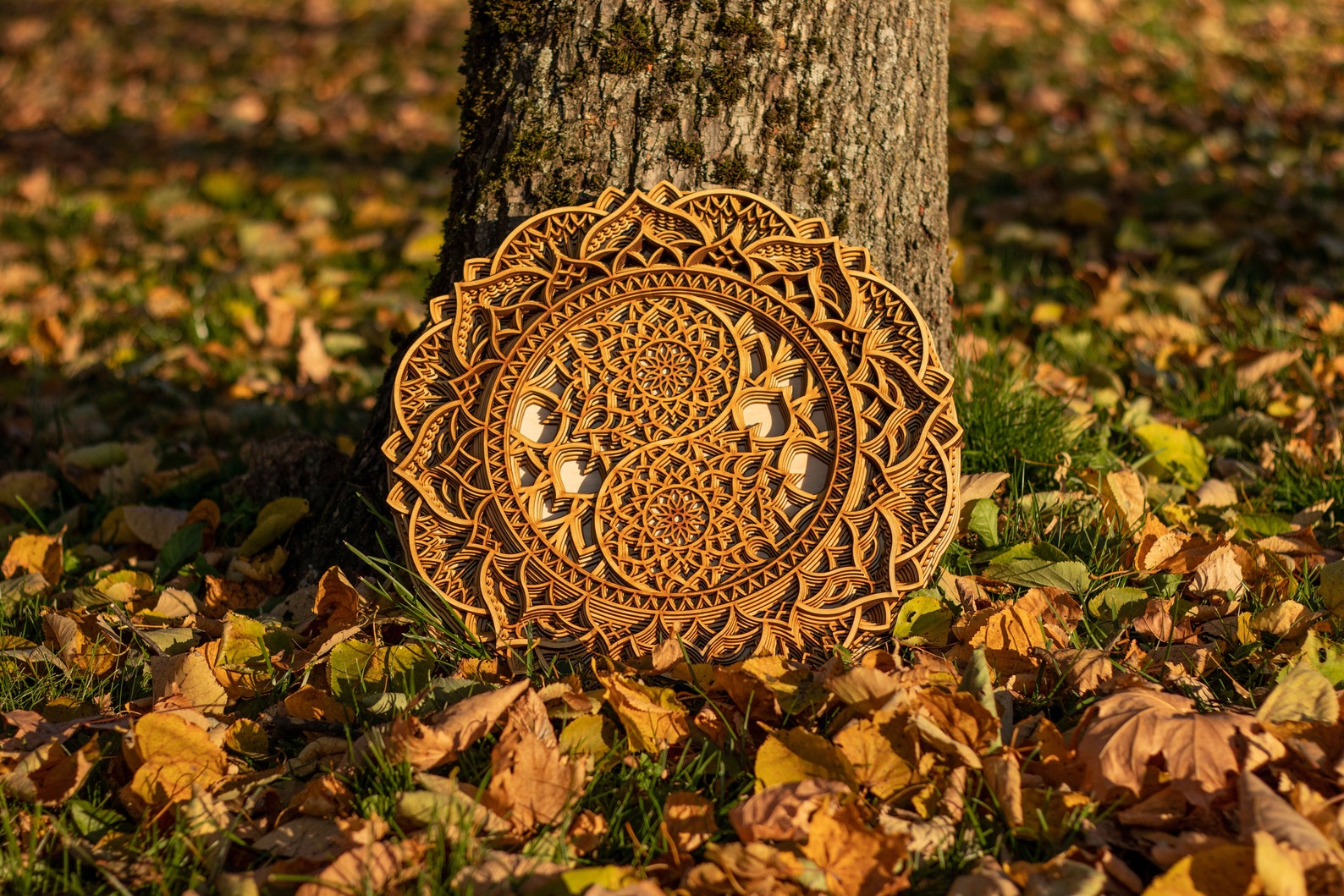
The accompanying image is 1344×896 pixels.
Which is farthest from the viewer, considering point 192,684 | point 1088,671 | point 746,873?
point 192,684

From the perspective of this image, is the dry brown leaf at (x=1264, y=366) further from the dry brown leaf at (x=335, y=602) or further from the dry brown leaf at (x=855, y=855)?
the dry brown leaf at (x=335, y=602)

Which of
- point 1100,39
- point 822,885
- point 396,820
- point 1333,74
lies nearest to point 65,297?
point 396,820

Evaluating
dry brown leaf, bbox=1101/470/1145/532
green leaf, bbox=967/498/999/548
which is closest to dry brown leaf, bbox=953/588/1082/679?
green leaf, bbox=967/498/999/548

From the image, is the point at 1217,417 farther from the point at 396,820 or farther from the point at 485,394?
the point at 396,820

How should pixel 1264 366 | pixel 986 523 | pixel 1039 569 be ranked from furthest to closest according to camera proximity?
1. pixel 1264 366
2. pixel 986 523
3. pixel 1039 569

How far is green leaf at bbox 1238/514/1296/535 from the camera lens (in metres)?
2.23

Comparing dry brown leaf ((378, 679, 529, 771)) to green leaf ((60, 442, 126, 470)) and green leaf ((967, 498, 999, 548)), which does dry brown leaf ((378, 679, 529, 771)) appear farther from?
green leaf ((60, 442, 126, 470))

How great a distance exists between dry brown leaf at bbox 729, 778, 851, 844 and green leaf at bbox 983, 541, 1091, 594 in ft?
2.41

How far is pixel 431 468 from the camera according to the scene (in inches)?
76.4

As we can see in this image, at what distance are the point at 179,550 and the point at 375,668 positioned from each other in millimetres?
837

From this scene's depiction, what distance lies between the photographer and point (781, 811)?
1438 millimetres

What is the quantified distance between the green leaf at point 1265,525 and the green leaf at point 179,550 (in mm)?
2337

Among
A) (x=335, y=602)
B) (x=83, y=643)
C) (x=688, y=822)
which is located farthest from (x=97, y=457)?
(x=688, y=822)

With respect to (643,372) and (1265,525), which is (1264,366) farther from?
(643,372)
